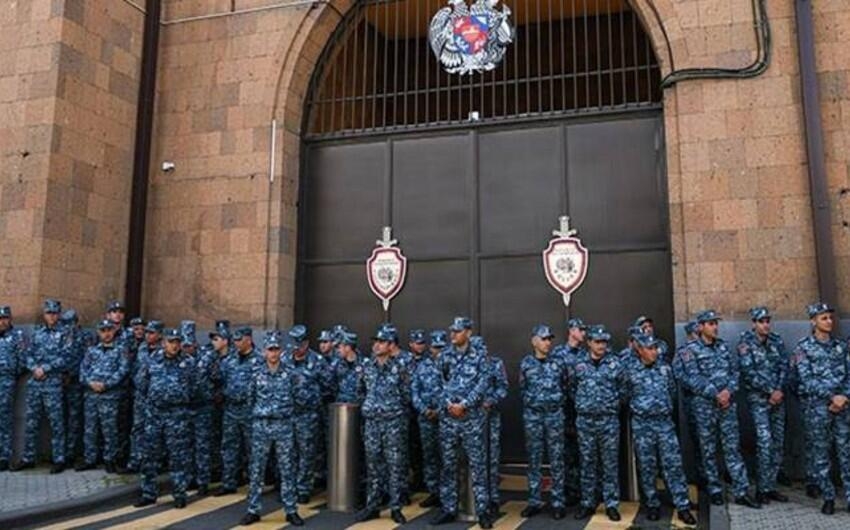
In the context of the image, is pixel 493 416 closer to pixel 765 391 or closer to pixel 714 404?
pixel 714 404

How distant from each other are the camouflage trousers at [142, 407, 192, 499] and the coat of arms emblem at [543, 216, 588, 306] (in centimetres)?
438

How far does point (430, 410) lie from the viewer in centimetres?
669

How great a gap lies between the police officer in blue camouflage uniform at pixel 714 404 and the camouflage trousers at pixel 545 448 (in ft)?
4.03

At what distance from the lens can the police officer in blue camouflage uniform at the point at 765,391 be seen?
6551mm

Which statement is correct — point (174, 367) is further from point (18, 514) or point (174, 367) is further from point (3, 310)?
point (3, 310)

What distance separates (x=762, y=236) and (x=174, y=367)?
6.05 meters

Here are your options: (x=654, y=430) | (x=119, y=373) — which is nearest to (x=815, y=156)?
(x=654, y=430)

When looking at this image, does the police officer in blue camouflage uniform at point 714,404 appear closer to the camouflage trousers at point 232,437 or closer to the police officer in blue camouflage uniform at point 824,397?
the police officer in blue camouflage uniform at point 824,397

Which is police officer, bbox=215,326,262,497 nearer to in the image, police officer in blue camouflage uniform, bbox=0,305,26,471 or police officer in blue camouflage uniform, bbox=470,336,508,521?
police officer in blue camouflage uniform, bbox=470,336,508,521

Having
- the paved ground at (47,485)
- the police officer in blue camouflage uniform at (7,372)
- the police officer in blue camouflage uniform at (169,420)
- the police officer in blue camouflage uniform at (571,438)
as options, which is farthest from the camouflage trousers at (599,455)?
the police officer in blue camouflage uniform at (7,372)

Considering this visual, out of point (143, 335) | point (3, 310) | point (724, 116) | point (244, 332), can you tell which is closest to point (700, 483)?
point (724, 116)

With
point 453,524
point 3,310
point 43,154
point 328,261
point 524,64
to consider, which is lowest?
point 453,524

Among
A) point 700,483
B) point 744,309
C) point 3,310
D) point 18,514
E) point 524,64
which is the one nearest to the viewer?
point 18,514

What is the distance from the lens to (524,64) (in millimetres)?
9609
